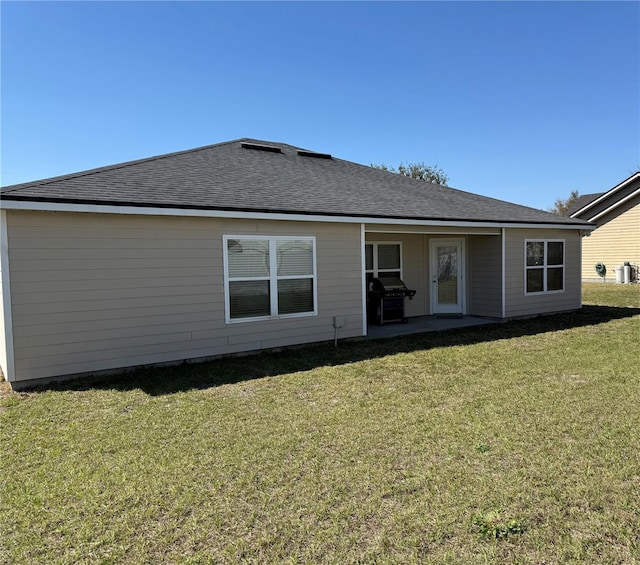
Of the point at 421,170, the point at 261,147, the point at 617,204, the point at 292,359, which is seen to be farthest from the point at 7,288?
the point at 421,170

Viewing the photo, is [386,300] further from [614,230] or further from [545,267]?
[614,230]

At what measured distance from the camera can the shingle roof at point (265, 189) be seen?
21.0 ft

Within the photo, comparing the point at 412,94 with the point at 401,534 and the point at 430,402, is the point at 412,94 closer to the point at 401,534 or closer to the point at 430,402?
the point at 430,402

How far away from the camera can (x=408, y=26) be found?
39.6 feet

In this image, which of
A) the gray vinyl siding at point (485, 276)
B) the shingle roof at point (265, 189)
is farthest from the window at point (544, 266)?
the gray vinyl siding at point (485, 276)

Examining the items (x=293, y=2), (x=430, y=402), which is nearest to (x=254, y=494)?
(x=430, y=402)

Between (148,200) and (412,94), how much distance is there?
1555cm

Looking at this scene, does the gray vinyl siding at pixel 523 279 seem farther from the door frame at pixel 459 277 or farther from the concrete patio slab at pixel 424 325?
the door frame at pixel 459 277

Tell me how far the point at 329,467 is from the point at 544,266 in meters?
10.5

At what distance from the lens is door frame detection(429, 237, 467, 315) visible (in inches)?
460

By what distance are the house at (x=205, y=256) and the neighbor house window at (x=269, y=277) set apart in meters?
0.02

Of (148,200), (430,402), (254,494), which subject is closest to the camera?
(254,494)

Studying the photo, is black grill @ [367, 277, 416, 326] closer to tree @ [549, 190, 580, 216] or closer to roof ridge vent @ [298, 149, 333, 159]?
roof ridge vent @ [298, 149, 333, 159]

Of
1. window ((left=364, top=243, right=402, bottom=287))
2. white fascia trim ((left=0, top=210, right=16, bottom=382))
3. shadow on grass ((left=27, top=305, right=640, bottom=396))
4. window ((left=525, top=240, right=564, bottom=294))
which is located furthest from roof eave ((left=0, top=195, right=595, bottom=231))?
shadow on grass ((left=27, top=305, right=640, bottom=396))
